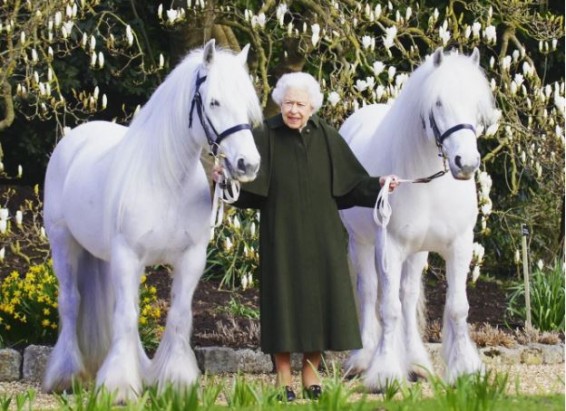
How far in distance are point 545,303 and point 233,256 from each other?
2.47 metres

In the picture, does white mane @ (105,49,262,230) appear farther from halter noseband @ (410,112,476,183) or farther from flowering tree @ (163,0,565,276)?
flowering tree @ (163,0,565,276)

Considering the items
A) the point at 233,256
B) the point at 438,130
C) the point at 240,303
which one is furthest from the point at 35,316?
the point at 438,130

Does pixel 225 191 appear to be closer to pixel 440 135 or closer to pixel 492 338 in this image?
pixel 440 135

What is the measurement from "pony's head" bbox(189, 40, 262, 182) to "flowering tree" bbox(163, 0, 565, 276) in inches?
108

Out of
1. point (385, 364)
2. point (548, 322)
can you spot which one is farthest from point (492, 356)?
point (385, 364)

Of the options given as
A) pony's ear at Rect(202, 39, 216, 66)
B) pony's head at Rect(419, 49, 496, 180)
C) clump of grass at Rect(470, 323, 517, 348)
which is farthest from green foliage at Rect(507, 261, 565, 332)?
pony's ear at Rect(202, 39, 216, 66)

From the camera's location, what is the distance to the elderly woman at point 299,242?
22.3 ft

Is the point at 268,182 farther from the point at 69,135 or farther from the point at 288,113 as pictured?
the point at 69,135

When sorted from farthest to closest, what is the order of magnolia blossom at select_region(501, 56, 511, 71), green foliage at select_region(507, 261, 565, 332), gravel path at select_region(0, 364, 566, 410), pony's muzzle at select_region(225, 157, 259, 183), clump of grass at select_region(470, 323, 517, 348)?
green foliage at select_region(507, 261, 565, 332)
magnolia blossom at select_region(501, 56, 511, 71)
clump of grass at select_region(470, 323, 517, 348)
gravel path at select_region(0, 364, 566, 410)
pony's muzzle at select_region(225, 157, 259, 183)

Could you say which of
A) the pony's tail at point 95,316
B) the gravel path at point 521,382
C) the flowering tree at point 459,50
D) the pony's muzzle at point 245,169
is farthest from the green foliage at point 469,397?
the flowering tree at point 459,50

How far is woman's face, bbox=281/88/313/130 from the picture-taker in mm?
6773

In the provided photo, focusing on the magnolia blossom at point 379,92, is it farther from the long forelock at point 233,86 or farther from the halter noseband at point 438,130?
the long forelock at point 233,86

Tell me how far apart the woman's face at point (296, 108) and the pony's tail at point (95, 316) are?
1714 mm

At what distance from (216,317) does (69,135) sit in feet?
6.25
